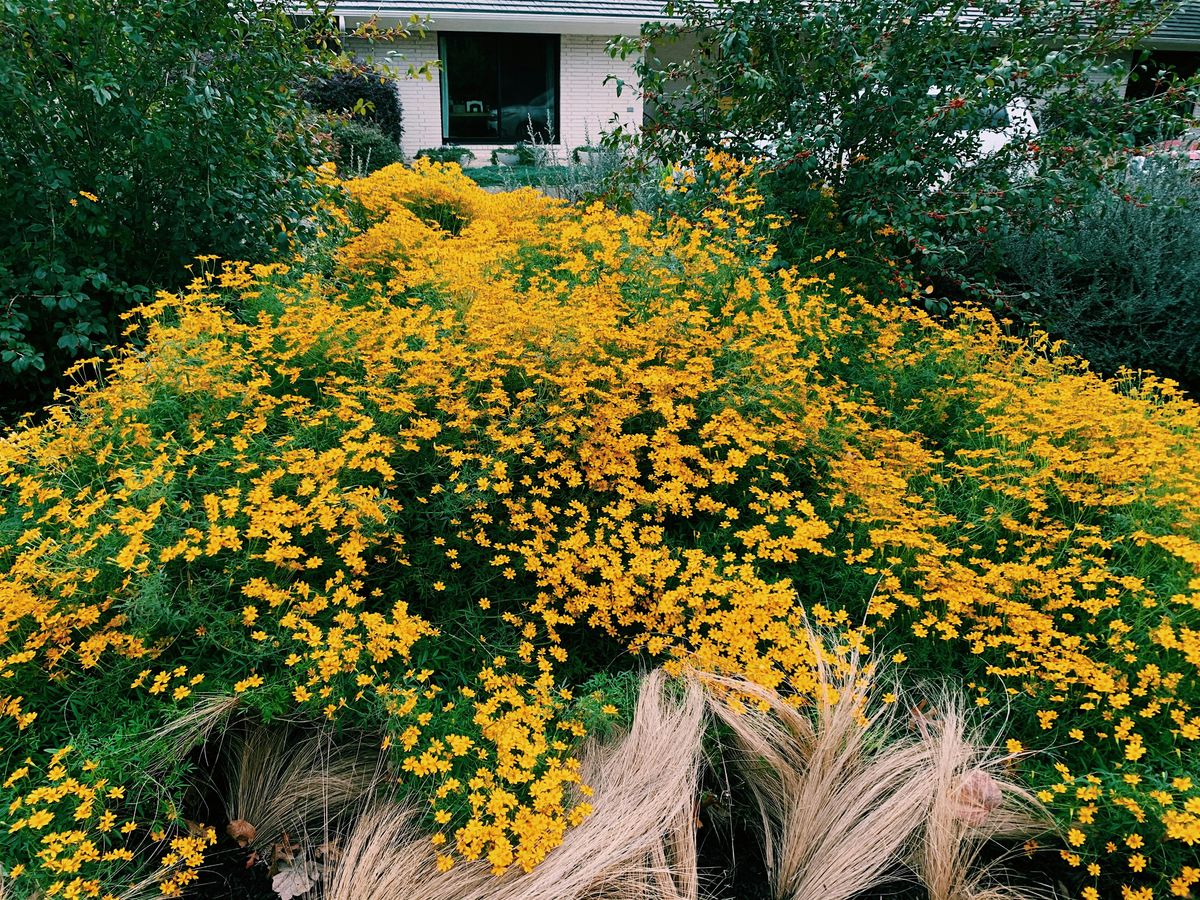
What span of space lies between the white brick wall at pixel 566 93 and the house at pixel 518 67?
2 cm

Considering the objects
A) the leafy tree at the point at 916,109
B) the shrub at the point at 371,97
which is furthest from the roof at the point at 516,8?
the leafy tree at the point at 916,109

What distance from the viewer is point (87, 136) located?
3699mm

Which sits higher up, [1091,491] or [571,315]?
[571,315]

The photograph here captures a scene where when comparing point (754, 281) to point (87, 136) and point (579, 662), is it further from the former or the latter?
point (87, 136)

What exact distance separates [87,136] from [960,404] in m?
4.58

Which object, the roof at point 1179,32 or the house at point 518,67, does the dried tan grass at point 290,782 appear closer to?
the house at point 518,67

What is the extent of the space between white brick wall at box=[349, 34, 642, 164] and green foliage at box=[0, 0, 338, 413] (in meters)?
10.1

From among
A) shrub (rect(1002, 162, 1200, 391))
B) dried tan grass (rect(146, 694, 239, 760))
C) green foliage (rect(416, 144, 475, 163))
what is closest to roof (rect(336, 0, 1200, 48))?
green foliage (rect(416, 144, 475, 163))

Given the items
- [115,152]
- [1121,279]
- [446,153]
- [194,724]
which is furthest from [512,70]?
[194,724]

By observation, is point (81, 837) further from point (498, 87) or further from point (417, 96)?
point (498, 87)

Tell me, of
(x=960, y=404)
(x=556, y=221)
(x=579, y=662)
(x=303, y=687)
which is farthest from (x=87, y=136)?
(x=960, y=404)

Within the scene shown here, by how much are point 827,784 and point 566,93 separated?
14495mm

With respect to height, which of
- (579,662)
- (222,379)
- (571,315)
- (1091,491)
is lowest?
(579,662)

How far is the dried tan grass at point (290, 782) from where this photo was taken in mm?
2156
